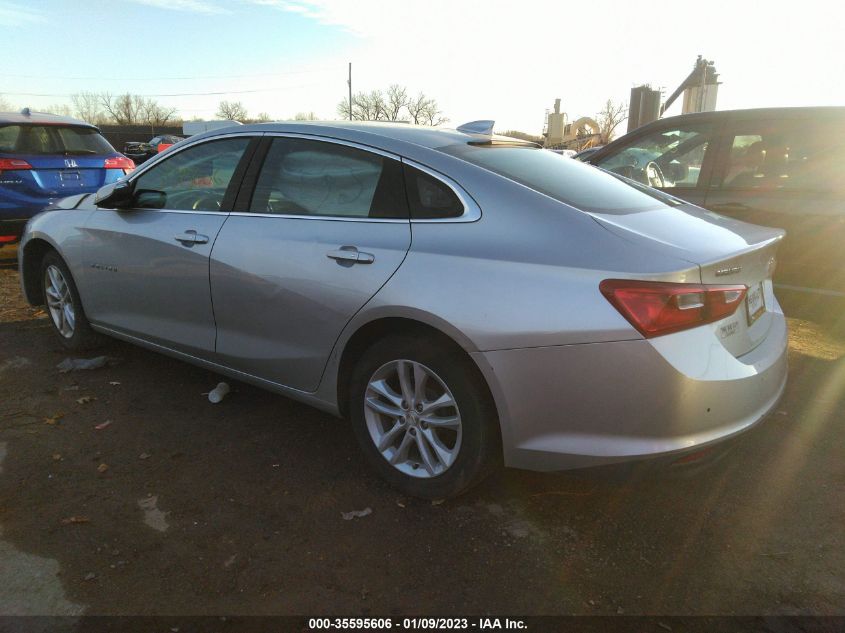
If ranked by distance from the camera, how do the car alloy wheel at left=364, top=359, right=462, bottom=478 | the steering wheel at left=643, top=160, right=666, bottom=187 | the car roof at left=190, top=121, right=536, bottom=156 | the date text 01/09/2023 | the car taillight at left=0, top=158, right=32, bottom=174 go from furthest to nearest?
the car taillight at left=0, top=158, right=32, bottom=174 < the steering wheel at left=643, top=160, right=666, bottom=187 < the car roof at left=190, top=121, right=536, bottom=156 < the car alloy wheel at left=364, top=359, right=462, bottom=478 < the date text 01/09/2023

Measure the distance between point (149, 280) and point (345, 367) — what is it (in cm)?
153

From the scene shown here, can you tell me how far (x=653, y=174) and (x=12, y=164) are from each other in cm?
688

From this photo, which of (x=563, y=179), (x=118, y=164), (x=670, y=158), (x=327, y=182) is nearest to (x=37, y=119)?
(x=118, y=164)

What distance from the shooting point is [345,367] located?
113 inches

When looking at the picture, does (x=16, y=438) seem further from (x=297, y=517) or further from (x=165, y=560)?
(x=297, y=517)

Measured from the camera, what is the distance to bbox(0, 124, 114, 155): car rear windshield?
7.35 metres

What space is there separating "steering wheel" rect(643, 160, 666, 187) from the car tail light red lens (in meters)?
6.72

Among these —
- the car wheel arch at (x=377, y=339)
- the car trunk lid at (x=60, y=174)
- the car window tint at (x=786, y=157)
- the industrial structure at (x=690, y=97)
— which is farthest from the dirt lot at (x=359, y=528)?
the industrial structure at (x=690, y=97)

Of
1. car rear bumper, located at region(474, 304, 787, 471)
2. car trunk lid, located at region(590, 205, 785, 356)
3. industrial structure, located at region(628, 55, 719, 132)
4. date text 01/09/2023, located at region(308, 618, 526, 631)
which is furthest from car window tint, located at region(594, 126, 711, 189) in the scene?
industrial structure, located at region(628, 55, 719, 132)

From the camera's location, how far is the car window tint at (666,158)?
523 cm

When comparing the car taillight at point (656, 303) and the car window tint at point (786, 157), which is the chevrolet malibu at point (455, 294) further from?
the car window tint at point (786, 157)

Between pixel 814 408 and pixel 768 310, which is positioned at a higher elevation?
pixel 768 310

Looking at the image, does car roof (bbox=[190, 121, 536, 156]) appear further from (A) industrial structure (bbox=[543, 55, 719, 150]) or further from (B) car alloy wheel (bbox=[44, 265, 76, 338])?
(A) industrial structure (bbox=[543, 55, 719, 150])

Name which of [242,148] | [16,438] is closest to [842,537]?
[242,148]
